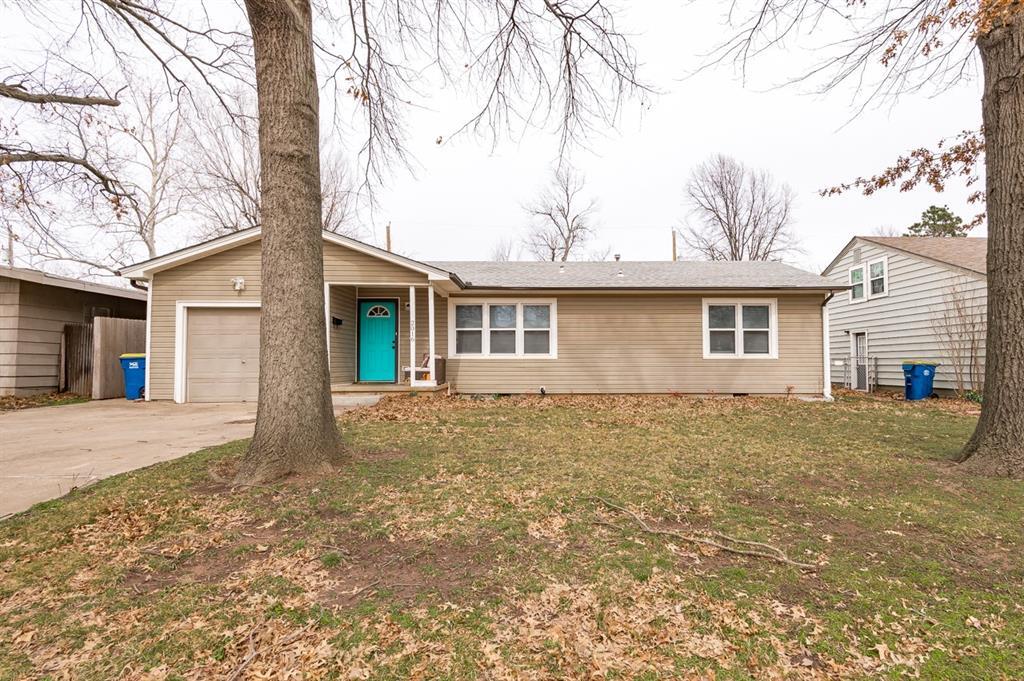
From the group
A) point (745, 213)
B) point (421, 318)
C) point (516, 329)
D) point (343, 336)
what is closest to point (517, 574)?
point (516, 329)

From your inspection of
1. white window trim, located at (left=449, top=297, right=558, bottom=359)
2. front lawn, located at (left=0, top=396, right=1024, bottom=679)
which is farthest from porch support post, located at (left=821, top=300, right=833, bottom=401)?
front lawn, located at (left=0, top=396, right=1024, bottom=679)

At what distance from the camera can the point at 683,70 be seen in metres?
5.45

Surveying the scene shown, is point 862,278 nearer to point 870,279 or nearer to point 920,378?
point 870,279

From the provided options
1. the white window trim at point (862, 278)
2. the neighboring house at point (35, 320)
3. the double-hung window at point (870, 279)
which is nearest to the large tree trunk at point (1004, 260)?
the double-hung window at point (870, 279)

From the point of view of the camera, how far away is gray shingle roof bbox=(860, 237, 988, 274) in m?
12.6

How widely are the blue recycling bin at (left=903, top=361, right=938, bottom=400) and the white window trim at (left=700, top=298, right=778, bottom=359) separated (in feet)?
12.7

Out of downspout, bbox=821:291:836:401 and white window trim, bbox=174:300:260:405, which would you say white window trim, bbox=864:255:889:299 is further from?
white window trim, bbox=174:300:260:405

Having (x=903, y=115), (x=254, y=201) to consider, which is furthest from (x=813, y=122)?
(x=254, y=201)

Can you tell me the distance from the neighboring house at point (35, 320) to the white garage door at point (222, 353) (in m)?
3.63

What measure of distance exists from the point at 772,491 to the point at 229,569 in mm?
4039

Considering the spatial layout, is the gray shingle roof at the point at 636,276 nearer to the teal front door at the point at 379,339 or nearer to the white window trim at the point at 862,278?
the teal front door at the point at 379,339

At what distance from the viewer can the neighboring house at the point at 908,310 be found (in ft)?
40.0

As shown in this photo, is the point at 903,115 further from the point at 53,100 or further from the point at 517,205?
the point at 517,205

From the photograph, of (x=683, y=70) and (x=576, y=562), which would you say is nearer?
(x=576, y=562)
